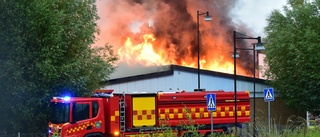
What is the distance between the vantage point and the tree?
3469cm

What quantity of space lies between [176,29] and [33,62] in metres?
24.0

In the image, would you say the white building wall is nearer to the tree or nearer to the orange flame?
the tree

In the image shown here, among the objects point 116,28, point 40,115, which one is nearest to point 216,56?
point 116,28

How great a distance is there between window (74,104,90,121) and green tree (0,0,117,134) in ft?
7.85

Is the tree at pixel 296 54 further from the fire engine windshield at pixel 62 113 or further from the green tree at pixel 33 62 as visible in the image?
the fire engine windshield at pixel 62 113

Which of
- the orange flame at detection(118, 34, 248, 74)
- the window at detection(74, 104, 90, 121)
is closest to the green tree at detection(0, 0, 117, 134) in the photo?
the window at detection(74, 104, 90, 121)

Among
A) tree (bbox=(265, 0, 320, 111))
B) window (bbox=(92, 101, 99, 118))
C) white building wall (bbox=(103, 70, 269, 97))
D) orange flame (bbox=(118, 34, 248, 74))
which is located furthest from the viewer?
orange flame (bbox=(118, 34, 248, 74))

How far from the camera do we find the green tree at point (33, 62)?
2098 cm

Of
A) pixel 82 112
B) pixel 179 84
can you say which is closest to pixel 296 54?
pixel 179 84

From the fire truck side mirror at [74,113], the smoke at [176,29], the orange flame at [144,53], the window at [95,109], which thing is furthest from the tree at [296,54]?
the fire truck side mirror at [74,113]

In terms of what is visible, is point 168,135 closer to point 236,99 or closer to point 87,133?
point 87,133

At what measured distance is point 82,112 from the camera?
19656mm

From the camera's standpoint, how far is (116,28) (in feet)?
131

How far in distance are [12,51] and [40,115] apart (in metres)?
3.25
